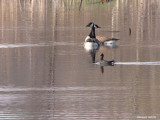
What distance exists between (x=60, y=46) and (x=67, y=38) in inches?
101

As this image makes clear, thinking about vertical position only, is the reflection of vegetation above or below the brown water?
above

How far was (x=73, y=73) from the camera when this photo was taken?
18.4 metres

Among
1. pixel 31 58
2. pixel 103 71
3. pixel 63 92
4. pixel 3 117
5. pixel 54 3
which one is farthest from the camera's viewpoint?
pixel 54 3

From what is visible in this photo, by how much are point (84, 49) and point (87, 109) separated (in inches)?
425

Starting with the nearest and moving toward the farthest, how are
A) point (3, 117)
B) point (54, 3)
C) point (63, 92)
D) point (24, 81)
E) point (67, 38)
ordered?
point (3, 117) < point (63, 92) < point (24, 81) < point (67, 38) < point (54, 3)

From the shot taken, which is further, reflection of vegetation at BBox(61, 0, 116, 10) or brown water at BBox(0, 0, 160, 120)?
reflection of vegetation at BBox(61, 0, 116, 10)

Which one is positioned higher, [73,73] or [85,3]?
[85,3]

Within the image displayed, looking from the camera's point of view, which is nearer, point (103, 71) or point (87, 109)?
point (87, 109)

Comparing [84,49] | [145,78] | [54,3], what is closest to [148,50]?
[84,49]

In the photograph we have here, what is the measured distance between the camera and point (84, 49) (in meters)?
24.4

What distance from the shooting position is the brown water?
13.7 m

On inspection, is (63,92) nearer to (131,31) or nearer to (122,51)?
(122,51)

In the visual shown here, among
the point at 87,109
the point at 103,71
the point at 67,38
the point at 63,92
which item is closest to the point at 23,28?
the point at 67,38

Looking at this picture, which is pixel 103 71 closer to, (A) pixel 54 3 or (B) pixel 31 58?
(B) pixel 31 58
